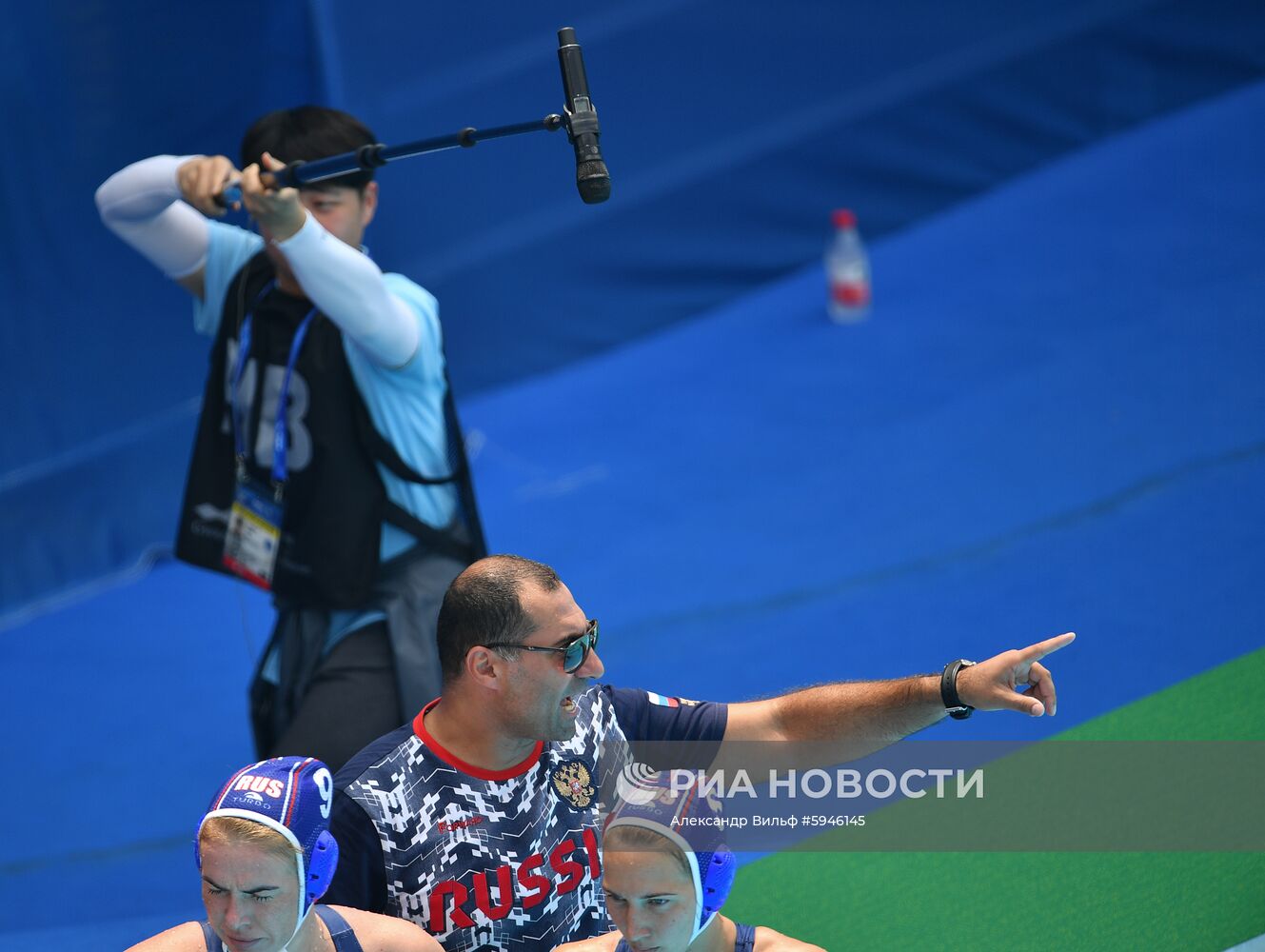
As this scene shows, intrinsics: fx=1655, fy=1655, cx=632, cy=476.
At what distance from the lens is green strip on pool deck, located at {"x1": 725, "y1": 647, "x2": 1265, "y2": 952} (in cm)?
355

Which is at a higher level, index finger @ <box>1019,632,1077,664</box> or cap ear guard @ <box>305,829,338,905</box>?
index finger @ <box>1019,632,1077,664</box>

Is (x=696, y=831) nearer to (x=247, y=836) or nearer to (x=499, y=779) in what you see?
(x=499, y=779)

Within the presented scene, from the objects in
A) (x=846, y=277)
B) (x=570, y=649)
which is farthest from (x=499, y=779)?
(x=846, y=277)

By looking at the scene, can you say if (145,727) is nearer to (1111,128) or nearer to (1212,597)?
(1212,597)

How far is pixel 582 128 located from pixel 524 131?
212 millimetres

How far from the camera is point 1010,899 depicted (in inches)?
148

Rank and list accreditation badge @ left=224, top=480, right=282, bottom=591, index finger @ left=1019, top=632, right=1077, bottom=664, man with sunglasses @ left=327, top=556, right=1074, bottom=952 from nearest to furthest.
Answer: index finger @ left=1019, top=632, right=1077, bottom=664 → man with sunglasses @ left=327, top=556, right=1074, bottom=952 → accreditation badge @ left=224, top=480, right=282, bottom=591

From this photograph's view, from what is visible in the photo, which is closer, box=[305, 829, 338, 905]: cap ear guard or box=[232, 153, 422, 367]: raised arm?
box=[305, 829, 338, 905]: cap ear guard

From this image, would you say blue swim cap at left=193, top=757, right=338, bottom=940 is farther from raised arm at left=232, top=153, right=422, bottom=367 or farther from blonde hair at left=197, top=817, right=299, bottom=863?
raised arm at left=232, top=153, right=422, bottom=367

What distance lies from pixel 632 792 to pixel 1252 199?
5.74 m

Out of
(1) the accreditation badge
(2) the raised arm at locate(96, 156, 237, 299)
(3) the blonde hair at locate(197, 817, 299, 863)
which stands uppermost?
(2) the raised arm at locate(96, 156, 237, 299)

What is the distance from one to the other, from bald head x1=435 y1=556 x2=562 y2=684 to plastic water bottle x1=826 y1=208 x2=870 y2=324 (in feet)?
14.6

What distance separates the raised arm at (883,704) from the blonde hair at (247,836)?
1.03 m

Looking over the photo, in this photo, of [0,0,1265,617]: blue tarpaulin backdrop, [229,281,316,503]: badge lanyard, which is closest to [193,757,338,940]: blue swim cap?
[229,281,316,503]: badge lanyard
